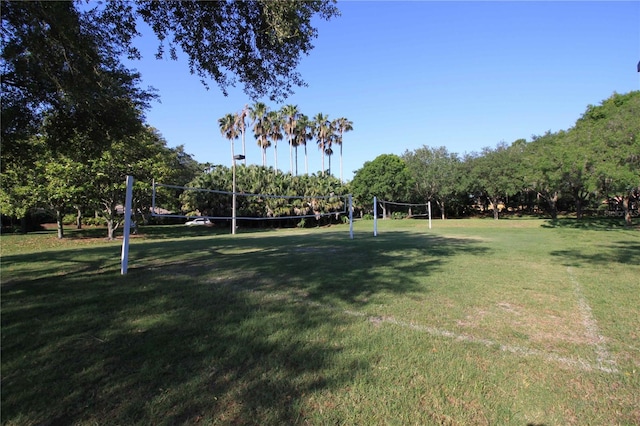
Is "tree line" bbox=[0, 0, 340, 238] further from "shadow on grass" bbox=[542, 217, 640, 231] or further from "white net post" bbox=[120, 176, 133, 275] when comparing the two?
"shadow on grass" bbox=[542, 217, 640, 231]

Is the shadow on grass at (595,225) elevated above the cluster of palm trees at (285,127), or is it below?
below

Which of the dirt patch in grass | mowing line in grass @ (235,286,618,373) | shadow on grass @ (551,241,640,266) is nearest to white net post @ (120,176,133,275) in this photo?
mowing line in grass @ (235,286,618,373)

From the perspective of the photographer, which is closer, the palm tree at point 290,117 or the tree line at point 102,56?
the tree line at point 102,56

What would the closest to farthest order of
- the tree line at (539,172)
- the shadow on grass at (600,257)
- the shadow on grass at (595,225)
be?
the shadow on grass at (600,257)
the tree line at (539,172)
the shadow on grass at (595,225)

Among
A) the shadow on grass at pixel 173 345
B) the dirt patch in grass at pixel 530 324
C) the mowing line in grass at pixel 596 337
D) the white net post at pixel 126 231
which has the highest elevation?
the white net post at pixel 126 231

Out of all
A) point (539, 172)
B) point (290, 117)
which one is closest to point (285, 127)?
point (290, 117)

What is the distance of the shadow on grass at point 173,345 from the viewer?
248cm

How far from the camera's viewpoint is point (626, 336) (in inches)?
158

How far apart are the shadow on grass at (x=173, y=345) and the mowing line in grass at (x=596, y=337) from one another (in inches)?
88.7

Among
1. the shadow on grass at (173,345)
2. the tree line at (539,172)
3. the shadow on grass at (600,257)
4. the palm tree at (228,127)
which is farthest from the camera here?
the palm tree at (228,127)

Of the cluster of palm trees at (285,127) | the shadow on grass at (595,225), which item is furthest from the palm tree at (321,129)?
the shadow on grass at (595,225)

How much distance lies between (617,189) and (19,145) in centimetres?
2951

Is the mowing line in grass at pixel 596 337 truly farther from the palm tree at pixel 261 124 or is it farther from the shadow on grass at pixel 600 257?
the palm tree at pixel 261 124

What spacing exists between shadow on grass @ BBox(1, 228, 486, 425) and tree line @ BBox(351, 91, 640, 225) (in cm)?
2342
